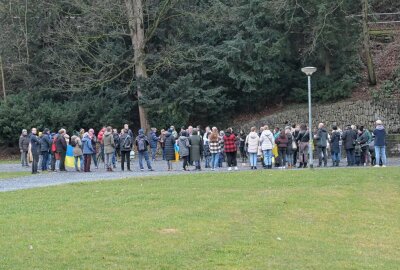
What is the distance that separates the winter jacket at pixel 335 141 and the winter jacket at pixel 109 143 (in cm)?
869

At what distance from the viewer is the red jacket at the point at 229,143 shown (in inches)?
1054

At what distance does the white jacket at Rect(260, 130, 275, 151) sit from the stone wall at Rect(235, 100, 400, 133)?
13214mm

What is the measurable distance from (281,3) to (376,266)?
30.4 metres

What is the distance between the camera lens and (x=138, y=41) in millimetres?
41312

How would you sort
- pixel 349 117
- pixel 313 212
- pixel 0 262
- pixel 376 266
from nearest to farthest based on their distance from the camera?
pixel 0 262
pixel 376 266
pixel 313 212
pixel 349 117

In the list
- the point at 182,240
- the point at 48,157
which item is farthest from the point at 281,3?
the point at 182,240

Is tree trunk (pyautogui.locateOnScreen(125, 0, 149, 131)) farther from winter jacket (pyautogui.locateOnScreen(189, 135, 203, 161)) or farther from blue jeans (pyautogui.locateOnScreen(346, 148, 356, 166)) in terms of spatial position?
blue jeans (pyautogui.locateOnScreen(346, 148, 356, 166))

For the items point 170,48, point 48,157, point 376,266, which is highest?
point 170,48

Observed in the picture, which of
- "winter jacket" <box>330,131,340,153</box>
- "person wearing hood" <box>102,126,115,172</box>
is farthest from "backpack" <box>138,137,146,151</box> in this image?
"winter jacket" <box>330,131,340,153</box>

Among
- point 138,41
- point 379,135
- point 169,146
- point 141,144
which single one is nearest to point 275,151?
point 379,135

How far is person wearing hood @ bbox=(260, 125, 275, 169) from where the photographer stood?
26141 millimetres

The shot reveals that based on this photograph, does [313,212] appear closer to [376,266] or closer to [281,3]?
[376,266]

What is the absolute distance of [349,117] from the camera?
39.3 m

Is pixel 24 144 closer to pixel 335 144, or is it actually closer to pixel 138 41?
pixel 138 41
